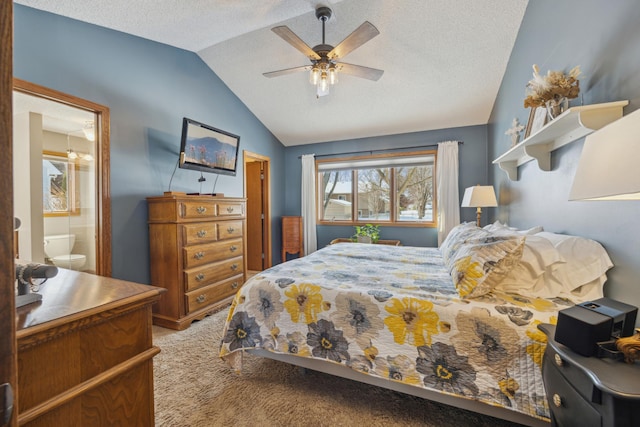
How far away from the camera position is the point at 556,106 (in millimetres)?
1568

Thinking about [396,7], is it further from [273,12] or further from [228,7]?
[228,7]

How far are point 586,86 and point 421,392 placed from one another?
1976 millimetres

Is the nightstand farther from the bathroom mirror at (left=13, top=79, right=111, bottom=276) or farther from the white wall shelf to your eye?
the bathroom mirror at (left=13, top=79, right=111, bottom=276)

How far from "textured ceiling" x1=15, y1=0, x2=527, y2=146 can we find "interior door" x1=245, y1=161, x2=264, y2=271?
1026mm

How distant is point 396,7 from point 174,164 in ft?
9.38

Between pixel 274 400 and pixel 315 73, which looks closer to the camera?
pixel 274 400

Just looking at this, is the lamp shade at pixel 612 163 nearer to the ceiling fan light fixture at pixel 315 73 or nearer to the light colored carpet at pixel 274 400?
the light colored carpet at pixel 274 400

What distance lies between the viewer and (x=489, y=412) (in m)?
1.30

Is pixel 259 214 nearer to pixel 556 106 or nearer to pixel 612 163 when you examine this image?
pixel 556 106

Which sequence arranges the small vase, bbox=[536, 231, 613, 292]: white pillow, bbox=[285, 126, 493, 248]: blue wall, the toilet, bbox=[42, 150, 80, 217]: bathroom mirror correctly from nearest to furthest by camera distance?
bbox=[536, 231, 613, 292]: white pillow → the small vase → the toilet → bbox=[42, 150, 80, 217]: bathroom mirror → bbox=[285, 126, 493, 248]: blue wall

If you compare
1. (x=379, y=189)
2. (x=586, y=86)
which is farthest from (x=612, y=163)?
(x=379, y=189)

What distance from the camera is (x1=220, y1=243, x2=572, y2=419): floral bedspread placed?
1.22 m

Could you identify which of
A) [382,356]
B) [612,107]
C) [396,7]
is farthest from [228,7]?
[382,356]

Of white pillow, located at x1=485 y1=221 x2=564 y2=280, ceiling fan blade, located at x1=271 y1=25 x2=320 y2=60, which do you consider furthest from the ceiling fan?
white pillow, located at x1=485 y1=221 x2=564 y2=280
